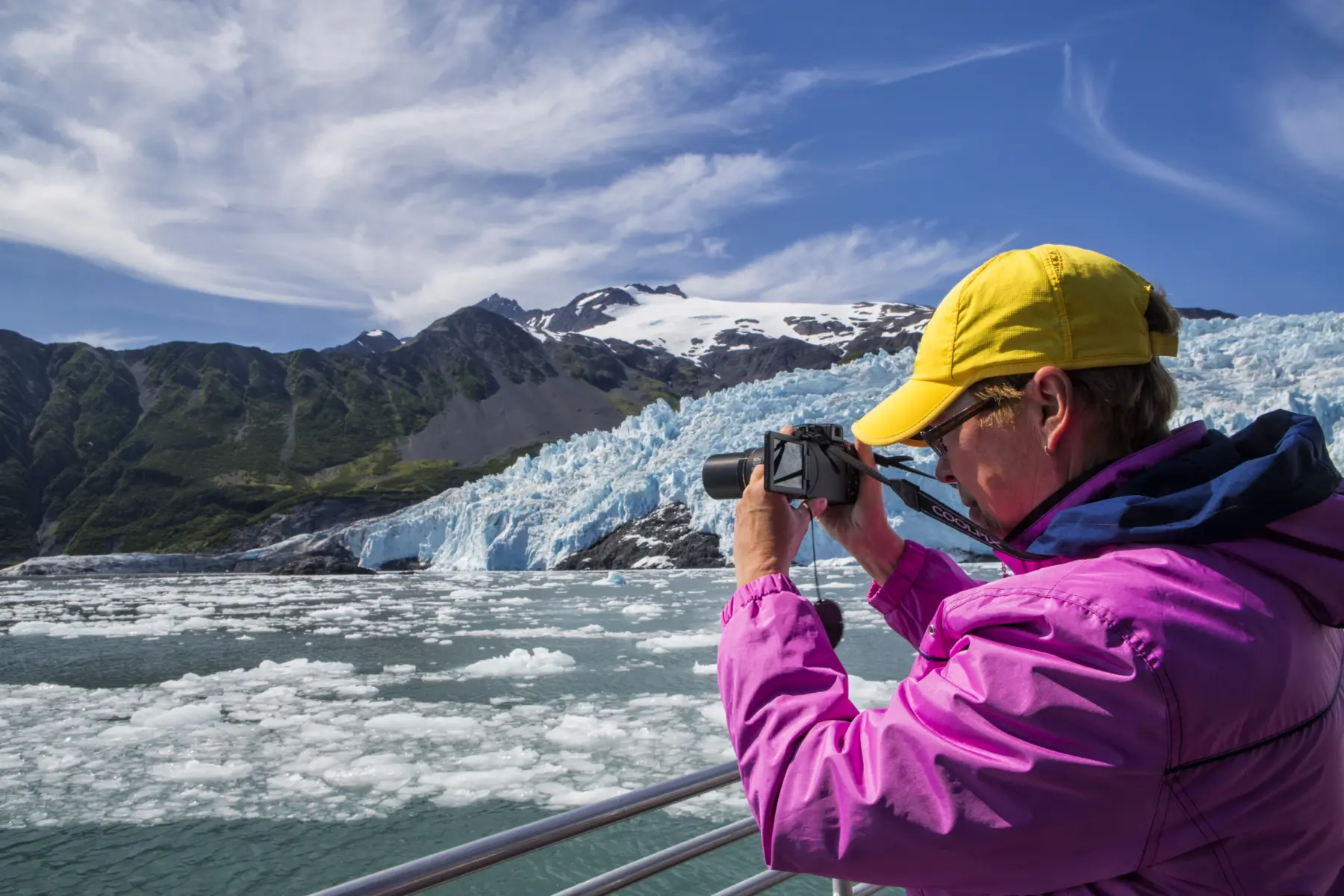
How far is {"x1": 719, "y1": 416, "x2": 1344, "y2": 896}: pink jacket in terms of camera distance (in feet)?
2.08

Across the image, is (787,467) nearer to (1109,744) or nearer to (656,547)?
(1109,744)

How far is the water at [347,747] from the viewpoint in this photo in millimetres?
4738

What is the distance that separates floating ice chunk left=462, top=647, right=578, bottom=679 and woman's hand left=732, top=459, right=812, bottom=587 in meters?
9.16

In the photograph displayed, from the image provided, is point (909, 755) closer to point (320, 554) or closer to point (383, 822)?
point (383, 822)

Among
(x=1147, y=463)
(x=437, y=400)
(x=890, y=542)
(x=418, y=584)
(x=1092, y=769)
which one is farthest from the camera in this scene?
(x=437, y=400)

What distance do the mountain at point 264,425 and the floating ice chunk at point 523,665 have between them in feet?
196

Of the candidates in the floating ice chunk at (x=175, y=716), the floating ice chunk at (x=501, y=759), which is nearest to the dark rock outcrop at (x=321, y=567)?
the floating ice chunk at (x=175, y=716)

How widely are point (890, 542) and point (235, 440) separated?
101907 mm

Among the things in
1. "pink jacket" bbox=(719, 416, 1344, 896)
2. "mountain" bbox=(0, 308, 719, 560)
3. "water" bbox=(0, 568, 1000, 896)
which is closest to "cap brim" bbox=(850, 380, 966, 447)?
"pink jacket" bbox=(719, 416, 1344, 896)

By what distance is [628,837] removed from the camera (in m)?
5.04

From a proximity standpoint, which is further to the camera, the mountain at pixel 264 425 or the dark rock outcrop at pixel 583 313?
the dark rock outcrop at pixel 583 313

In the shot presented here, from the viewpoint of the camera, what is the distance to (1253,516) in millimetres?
669

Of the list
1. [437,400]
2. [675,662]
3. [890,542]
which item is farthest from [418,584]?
[437,400]

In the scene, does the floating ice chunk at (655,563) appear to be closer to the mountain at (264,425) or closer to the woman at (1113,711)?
the woman at (1113,711)
